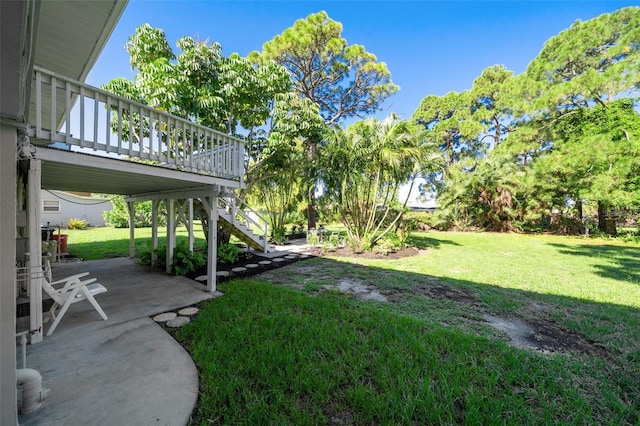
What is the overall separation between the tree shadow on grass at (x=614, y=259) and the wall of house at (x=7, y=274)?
9.55 metres

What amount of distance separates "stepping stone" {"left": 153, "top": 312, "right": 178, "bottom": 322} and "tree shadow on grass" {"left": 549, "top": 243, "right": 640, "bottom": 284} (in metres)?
9.19

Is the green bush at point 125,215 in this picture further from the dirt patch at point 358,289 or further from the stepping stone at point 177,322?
the dirt patch at point 358,289

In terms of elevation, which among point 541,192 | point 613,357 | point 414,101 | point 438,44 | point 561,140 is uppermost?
point 414,101

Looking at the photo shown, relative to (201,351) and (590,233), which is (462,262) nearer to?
(201,351)

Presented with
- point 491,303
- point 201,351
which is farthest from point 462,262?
point 201,351

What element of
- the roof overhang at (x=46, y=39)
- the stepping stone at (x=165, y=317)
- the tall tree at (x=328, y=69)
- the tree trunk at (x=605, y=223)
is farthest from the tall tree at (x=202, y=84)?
the tree trunk at (x=605, y=223)

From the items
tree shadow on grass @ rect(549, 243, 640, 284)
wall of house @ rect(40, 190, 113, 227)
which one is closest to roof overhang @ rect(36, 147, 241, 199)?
tree shadow on grass @ rect(549, 243, 640, 284)

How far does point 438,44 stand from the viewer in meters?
11.9

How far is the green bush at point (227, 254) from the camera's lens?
7.17 metres

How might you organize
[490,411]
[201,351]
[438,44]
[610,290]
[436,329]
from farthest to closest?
[438,44], [610,290], [436,329], [201,351], [490,411]

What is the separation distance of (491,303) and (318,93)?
43.8 feet

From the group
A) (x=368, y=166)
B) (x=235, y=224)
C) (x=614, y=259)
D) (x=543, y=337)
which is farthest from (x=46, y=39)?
(x=614, y=259)

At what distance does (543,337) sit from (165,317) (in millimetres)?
5121

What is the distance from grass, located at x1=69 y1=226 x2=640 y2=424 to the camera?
6.44ft
